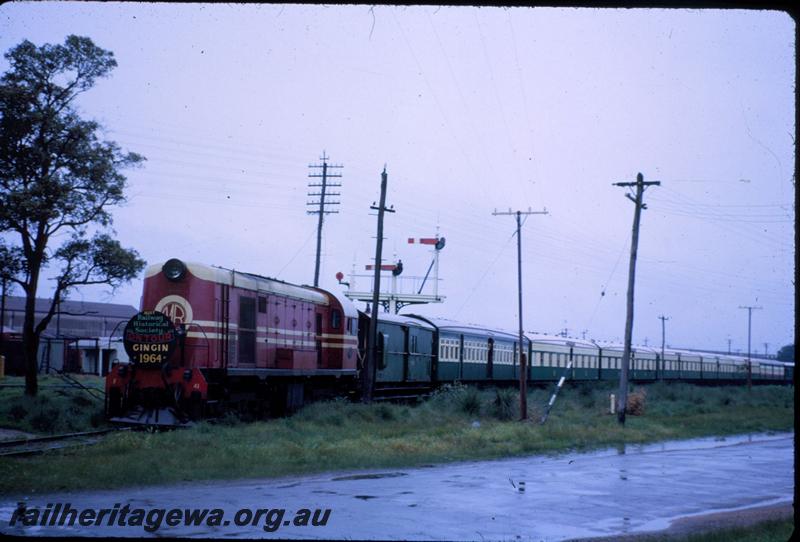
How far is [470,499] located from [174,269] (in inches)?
422

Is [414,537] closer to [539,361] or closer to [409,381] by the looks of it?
[409,381]

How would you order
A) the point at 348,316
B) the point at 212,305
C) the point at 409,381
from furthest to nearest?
the point at 409,381, the point at 348,316, the point at 212,305

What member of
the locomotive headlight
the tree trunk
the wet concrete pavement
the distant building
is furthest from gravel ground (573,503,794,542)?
the distant building

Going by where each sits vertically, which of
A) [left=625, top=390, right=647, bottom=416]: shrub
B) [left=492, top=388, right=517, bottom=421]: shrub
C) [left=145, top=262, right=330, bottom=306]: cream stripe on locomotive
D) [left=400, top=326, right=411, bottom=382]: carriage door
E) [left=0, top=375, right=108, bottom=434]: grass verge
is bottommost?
[left=625, top=390, right=647, bottom=416]: shrub

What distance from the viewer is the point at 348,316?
2811 cm

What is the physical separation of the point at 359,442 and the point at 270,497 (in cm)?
699

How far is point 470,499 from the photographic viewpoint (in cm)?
1186

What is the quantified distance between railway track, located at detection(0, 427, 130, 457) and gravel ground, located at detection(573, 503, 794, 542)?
1061 cm

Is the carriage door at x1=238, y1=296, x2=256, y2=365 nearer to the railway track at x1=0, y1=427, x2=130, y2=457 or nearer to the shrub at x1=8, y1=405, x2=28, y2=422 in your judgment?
the railway track at x1=0, y1=427, x2=130, y2=457

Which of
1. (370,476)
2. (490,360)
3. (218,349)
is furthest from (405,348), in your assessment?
(370,476)

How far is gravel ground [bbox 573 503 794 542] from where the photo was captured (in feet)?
31.3

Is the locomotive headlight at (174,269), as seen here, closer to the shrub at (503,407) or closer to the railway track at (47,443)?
the railway track at (47,443)

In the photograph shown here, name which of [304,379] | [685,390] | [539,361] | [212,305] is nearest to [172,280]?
[212,305]

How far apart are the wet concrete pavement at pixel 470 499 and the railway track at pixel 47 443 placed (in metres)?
4.65
